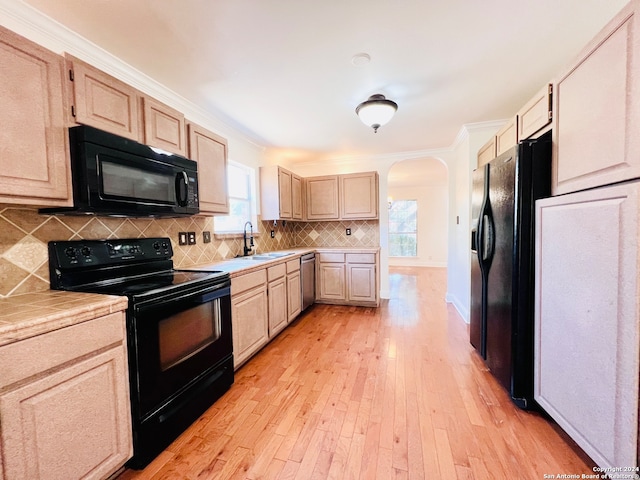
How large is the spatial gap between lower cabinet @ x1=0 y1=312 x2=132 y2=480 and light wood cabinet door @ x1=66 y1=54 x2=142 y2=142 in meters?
1.06

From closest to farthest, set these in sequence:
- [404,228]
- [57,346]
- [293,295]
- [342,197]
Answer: [57,346] < [293,295] < [342,197] < [404,228]

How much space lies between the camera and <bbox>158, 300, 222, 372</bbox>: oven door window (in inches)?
57.7

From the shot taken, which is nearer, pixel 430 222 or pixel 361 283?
pixel 361 283

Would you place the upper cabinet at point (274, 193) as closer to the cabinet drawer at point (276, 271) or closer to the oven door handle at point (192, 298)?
the cabinet drawer at point (276, 271)

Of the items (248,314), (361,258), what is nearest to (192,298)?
(248,314)

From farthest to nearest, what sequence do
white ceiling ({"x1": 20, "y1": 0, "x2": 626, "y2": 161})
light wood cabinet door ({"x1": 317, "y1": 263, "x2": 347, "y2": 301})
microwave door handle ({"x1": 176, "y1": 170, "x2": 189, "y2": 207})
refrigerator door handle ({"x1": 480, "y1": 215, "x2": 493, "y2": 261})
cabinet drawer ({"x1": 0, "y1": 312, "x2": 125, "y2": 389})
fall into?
light wood cabinet door ({"x1": 317, "y1": 263, "x2": 347, "y2": 301}) → refrigerator door handle ({"x1": 480, "y1": 215, "x2": 493, "y2": 261}) → microwave door handle ({"x1": 176, "y1": 170, "x2": 189, "y2": 207}) → white ceiling ({"x1": 20, "y1": 0, "x2": 626, "y2": 161}) → cabinet drawer ({"x1": 0, "y1": 312, "x2": 125, "y2": 389})

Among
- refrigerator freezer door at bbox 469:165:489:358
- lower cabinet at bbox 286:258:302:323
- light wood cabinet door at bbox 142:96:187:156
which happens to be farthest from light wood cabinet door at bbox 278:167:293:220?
refrigerator freezer door at bbox 469:165:489:358

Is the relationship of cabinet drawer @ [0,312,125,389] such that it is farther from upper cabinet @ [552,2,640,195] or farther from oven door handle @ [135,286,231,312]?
upper cabinet @ [552,2,640,195]

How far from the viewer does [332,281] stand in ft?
13.3

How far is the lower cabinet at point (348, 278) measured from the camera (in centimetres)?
392

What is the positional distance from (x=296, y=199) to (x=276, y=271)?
5.36 feet

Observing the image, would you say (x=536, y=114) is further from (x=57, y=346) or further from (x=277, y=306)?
(x=57, y=346)

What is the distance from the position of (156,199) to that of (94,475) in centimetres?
143

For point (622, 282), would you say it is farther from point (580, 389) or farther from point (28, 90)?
point (28, 90)
